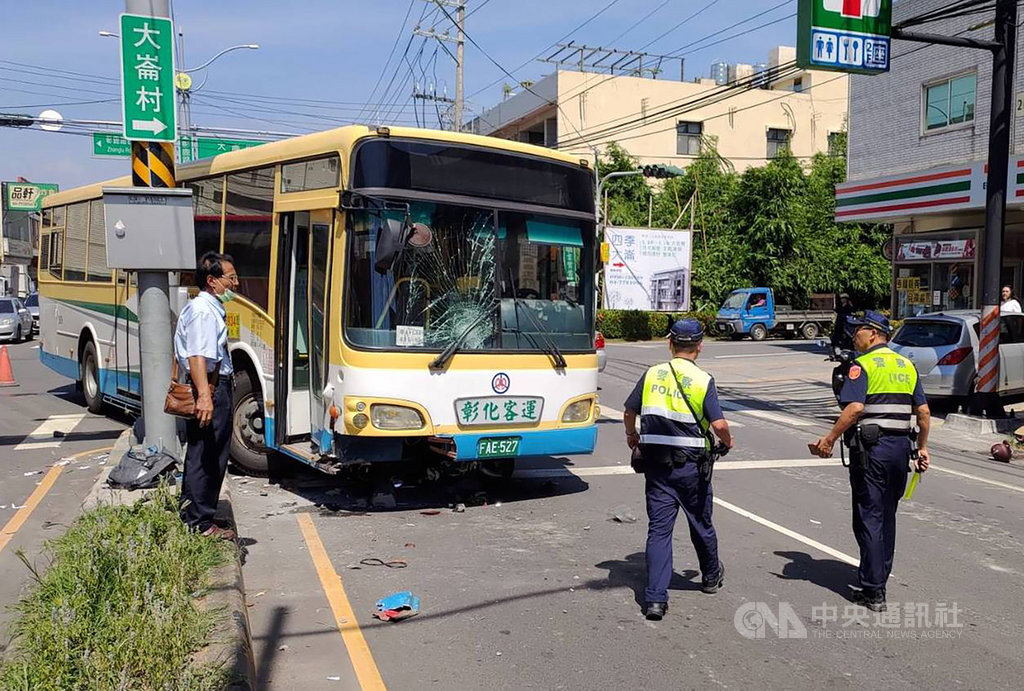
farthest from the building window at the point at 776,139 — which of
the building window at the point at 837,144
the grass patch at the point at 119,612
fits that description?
the grass patch at the point at 119,612

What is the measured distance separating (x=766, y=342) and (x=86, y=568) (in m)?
31.6

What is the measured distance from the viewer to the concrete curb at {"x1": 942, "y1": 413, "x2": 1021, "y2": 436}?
1291cm

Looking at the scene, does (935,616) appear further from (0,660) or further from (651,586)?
(0,660)

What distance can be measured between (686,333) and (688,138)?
4342 centimetres

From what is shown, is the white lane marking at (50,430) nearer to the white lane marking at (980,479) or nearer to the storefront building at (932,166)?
the white lane marking at (980,479)

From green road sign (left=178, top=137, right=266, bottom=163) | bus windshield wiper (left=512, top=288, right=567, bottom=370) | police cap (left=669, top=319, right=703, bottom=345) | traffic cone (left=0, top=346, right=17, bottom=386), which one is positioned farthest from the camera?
green road sign (left=178, top=137, right=266, bottom=163)

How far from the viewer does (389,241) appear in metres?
7.31

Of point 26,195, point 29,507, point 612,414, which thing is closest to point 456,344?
point 29,507

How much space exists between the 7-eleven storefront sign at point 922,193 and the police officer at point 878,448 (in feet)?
52.3

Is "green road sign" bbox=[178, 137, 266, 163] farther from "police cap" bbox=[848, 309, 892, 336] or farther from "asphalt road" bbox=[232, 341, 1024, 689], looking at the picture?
"police cap" bbox=[848, 309, 892, 336]

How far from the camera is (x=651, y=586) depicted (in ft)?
17.9

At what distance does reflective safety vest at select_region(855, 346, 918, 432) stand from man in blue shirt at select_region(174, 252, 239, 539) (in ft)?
13.7

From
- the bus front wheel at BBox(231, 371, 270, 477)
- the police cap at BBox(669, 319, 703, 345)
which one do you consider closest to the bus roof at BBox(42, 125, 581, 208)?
the bus front wheel at BBox(231, 371, 270, 477)

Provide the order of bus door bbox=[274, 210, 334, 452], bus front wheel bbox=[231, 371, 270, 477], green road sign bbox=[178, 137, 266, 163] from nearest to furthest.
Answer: bus door bbox=[274, 210, 334, 452], bus front wheel bbox=[231, 371, 270, 477], green road sign bbox=[178, 137, 266, 163]
